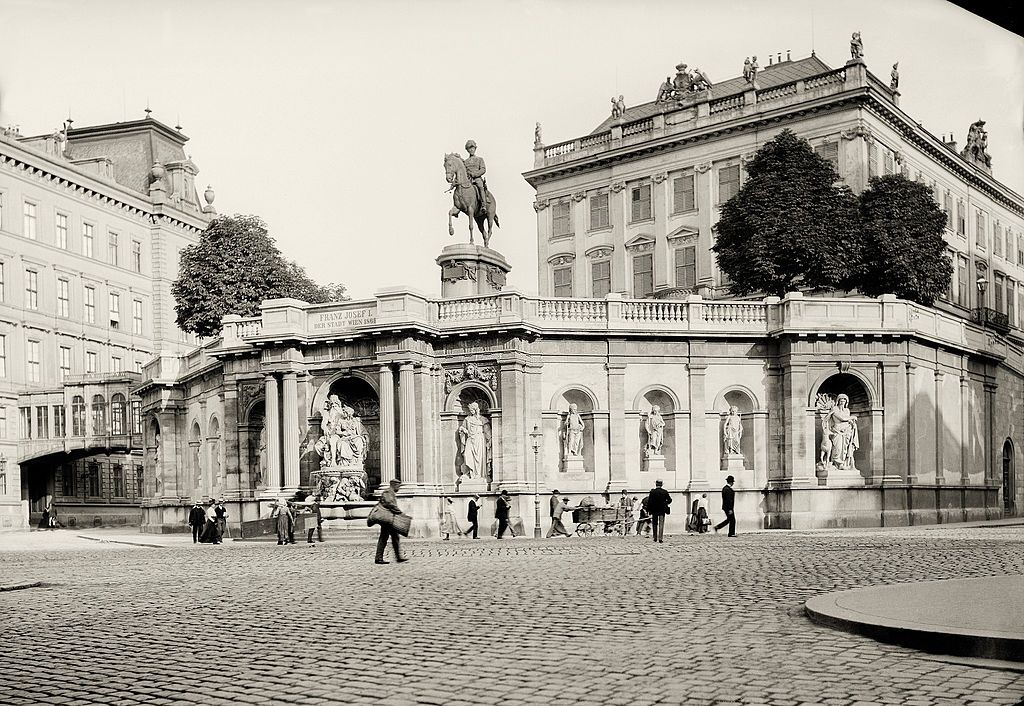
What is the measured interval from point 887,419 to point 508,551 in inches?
739

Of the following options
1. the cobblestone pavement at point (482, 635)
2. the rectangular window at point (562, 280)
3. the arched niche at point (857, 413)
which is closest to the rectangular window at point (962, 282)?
the rectangular window at point (562, 280)

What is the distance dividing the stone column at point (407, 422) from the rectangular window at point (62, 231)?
38.7 m

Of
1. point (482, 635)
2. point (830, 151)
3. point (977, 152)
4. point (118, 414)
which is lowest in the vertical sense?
point (482, 635)

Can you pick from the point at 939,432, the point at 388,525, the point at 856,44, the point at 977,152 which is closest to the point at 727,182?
the point at 977,152

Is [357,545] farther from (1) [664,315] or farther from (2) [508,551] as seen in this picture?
(1) [664,315]

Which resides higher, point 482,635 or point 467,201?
point 467,201

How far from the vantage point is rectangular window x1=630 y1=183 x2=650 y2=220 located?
72.2 m

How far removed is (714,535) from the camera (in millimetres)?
34781

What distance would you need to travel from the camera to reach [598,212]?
74.2 metres

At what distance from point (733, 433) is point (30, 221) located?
45.1m

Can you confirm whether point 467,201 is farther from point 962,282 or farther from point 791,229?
point 962,282

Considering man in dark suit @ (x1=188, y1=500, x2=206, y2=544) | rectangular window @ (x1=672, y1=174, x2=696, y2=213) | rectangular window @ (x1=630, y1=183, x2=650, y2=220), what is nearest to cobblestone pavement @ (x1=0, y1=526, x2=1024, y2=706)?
man in dark suit @ (x1=188, y1=500, x2=206, y2=544)

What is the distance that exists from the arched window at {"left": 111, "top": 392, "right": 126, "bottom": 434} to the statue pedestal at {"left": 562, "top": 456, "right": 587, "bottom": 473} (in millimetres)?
33790

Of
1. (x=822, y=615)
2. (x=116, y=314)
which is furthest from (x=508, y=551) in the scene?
(x=116, y=314)
